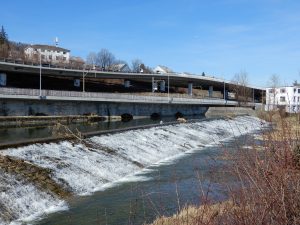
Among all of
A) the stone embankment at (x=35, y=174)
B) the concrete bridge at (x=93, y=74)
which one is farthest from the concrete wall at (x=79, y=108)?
the stone embankment at (x=35, y=174)

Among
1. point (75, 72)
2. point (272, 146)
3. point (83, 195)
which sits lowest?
point (83, 195)

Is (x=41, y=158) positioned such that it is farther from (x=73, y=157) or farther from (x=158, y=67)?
(x=158, y=67)

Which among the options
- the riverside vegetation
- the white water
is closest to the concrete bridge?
the white water

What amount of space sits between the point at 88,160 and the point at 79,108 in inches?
1482

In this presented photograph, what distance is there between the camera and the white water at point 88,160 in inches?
581

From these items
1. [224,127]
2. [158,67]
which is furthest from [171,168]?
[158,67]

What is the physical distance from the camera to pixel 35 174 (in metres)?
17.2

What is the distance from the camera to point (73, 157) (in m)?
21.2

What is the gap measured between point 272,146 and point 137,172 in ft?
55.6

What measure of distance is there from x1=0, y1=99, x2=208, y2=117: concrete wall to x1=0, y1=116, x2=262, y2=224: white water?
20.9m

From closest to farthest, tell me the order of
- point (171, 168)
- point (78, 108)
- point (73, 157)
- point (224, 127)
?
point (73, 157), point (171, 168), point (224, 127), point (78, 108)

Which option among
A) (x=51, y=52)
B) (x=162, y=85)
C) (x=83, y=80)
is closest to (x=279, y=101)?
(x=83, y=80)

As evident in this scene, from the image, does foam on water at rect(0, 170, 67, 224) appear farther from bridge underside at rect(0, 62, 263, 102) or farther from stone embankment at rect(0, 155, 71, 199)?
bridge underside at rect(0, 62, 263, 102)

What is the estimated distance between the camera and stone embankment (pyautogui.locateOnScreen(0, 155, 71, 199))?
16.3 metres
